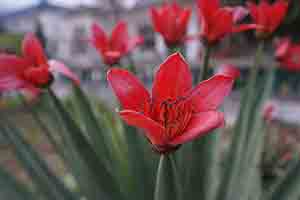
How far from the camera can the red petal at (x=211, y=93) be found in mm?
192

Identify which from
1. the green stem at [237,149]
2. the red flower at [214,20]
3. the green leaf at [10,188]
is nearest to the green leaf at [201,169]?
the green stem at [237,149]

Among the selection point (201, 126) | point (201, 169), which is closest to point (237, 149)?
point (201, 169)

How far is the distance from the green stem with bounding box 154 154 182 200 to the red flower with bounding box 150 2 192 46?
0.21 m

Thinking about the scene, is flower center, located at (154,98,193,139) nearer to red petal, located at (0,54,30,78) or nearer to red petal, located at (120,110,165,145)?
red petal, located at (120,110,165,145)

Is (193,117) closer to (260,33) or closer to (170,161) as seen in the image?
(170,161)


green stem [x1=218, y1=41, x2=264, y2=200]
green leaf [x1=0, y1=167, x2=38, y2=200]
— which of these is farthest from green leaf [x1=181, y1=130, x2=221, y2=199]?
green leaf [x1=0, y1=167, x2=38, y2=200]

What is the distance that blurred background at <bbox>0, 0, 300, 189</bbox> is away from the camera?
0.86 metres

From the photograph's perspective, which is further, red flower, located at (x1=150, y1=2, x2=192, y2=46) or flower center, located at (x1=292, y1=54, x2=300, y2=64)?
flower center, located at (x1=292, y1=54, x2=300, y2=64)

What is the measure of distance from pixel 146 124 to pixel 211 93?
6 cm

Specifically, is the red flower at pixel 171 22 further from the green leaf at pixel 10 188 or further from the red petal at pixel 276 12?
the green leaf at pixel 10 188

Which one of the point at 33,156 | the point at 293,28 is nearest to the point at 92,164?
the point at 33,156

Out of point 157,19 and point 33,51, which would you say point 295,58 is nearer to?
point 157,19

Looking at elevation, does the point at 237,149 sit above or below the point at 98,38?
below

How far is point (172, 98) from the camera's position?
0.21 metres
